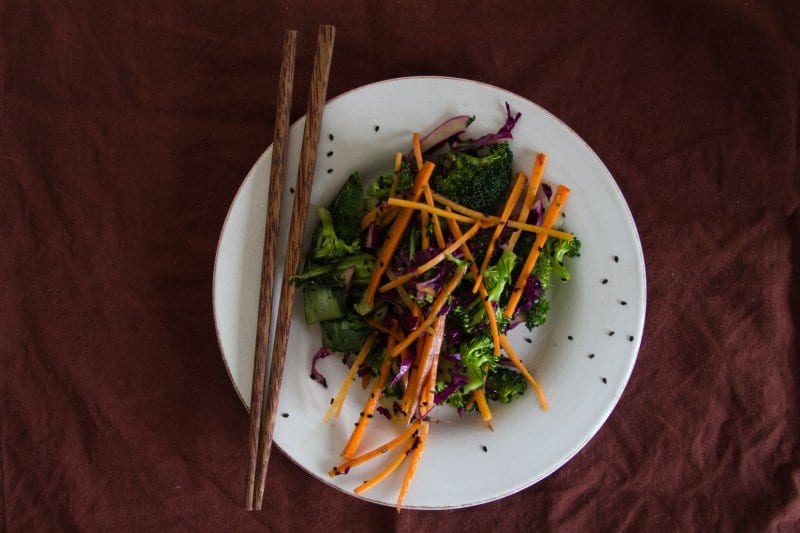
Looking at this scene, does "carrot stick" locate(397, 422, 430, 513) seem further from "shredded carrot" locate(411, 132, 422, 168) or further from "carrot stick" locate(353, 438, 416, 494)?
"shredded carrot" locate(411, 132, 422, 168)

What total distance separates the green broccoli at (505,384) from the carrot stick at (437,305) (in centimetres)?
29

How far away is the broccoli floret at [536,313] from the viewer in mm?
1506

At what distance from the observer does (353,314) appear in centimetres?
150

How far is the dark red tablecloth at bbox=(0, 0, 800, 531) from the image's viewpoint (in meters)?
1.65

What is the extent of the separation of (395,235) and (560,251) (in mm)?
419

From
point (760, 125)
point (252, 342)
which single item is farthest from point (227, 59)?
point (760, 125)

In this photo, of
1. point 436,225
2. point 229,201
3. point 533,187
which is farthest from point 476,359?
point 229,201

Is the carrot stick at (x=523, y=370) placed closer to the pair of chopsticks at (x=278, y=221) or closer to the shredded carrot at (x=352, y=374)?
the shredded carrot at (x=352, y=374)

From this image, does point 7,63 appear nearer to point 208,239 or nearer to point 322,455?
point 208,239

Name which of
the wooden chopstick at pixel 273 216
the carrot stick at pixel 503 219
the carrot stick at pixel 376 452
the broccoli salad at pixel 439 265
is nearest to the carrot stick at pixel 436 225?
the broccoli salad at pixel 439 265

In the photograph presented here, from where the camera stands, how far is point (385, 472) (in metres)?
1.54

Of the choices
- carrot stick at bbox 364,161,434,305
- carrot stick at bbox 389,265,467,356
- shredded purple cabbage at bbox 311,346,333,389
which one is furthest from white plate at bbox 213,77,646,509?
carrot stick at bbox 389,265,467,356

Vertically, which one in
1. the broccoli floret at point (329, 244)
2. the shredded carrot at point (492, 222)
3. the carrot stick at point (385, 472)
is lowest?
the carrot stick at point (385, 472)

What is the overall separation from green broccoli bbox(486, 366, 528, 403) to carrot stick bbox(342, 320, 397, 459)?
29 cm
